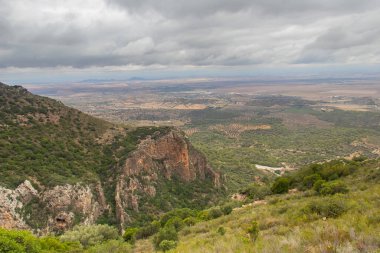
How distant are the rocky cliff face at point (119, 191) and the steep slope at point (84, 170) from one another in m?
0.10

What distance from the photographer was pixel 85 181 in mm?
41625

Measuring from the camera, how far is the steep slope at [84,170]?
3538cm

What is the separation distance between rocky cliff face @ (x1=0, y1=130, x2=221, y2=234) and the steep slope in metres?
0.10

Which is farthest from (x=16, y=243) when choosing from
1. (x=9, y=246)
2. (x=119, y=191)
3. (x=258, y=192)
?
(x=119, y=191)

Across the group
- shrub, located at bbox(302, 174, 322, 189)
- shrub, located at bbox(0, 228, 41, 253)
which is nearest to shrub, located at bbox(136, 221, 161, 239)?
shrub, located at bbox(0, 228, 41, 253)

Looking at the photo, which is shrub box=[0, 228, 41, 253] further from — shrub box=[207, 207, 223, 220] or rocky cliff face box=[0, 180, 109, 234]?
shrub box=[207, 207, 223, 220]

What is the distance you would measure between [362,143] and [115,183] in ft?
381

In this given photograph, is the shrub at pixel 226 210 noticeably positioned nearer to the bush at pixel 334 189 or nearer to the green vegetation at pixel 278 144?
the bush at pixel 334 189

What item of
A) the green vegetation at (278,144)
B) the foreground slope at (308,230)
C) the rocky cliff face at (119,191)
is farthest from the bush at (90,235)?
the green vegetation at (278,144)

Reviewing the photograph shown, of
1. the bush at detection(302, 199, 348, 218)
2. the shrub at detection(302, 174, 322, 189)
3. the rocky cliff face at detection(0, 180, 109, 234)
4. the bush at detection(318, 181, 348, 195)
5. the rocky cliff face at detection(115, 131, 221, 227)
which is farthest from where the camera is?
the rocky cliff face at detection(115, 131, 221, 227)

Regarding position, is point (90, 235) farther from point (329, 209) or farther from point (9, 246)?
point (329, 209)

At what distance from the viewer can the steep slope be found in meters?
35.4

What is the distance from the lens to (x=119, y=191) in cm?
4466

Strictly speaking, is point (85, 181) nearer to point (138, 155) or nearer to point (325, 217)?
point (138, 155)
